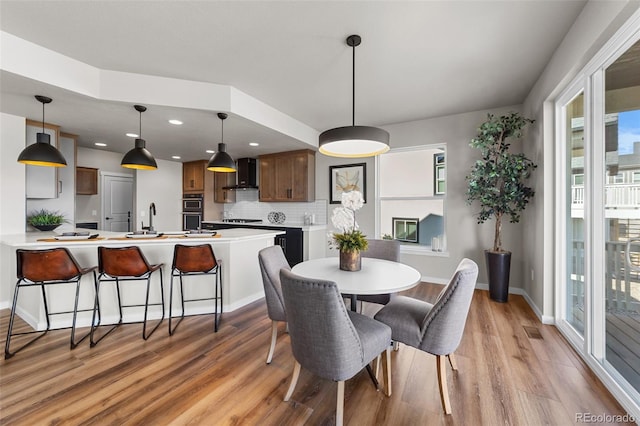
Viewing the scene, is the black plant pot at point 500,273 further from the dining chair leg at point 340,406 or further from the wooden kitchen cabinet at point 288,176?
the wooden kitchen cabinet at point 288,176

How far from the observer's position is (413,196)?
4504 mm

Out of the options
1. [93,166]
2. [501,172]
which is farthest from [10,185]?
[501,172]

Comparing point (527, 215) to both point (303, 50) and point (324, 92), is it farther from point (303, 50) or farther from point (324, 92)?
point (303, 50)

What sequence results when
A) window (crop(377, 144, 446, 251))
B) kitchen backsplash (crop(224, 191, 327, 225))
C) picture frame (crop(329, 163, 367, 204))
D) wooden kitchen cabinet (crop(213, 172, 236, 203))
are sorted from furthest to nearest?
wooden kitchen cabinet (crop(213, 172, 236, 203)) < kitchen backsplash (crop(224, 191, 327, 225)) < picture frame (crop(329, 163, 367, 204)) < window (crop(377, 144, 446, 251))

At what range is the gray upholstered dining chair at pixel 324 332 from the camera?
1340mm

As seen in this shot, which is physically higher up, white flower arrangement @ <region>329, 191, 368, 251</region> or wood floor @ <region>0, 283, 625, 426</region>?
white flower arrangement @ <region>329, 191, 368, 251</region>

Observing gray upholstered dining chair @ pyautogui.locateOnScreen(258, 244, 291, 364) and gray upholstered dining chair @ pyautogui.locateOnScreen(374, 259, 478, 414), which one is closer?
gray upholstered dining chair @ pyautogui.locateOnScreen(374, 259, 478, 414)

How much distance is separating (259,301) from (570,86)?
3.92 metres

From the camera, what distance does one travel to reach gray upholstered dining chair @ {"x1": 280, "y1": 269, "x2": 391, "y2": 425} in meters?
1.34

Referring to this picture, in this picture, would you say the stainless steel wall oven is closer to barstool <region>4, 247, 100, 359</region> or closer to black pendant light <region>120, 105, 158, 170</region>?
black pendant light <region>120, 105, 158, 170</region>

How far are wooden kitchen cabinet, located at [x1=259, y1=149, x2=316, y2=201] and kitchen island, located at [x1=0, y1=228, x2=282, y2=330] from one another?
1.92 m

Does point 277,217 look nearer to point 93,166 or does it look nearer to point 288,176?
point 288,176

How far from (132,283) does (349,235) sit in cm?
242

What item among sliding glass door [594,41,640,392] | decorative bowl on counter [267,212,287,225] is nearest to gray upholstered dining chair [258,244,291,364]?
sliding glass door [594,41,640,392]
